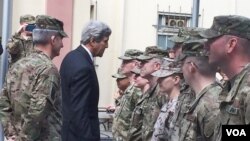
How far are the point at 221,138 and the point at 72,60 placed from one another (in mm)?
2283

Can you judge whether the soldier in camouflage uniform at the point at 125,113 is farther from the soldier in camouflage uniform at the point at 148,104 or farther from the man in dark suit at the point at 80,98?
the man in dark suit at the point at 80,98

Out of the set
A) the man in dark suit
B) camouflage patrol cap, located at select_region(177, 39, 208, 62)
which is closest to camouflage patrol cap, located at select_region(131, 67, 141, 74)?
the man in dark suit

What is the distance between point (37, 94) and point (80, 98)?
1.20 ft

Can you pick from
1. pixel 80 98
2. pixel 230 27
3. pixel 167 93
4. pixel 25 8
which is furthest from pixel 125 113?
pixel 25 8

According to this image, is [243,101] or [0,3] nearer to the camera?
[243,101]

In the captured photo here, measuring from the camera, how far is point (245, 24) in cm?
363

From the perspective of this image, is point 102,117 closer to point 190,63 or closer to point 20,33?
point 20,33

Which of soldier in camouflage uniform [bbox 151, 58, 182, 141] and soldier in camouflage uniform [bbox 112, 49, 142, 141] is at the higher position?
soldier in camouflage uniform [bbox 151, 58, 182, 141]

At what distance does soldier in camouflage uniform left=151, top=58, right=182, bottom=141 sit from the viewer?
5309 millimetres

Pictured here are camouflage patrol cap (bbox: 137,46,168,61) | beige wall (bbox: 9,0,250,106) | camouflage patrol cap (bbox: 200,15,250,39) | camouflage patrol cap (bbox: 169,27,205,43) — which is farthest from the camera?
beige wall (bbox: 9,0,250,106)

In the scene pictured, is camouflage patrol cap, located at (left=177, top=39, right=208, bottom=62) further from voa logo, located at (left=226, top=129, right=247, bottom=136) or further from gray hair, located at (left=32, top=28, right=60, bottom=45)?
gray hair, located at (left=32, top=28, right=60, bottom=45)

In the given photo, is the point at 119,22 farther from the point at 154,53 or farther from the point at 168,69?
the point at 168,69

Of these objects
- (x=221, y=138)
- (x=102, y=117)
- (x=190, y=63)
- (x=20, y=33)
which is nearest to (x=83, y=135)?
(x=190, y=63)

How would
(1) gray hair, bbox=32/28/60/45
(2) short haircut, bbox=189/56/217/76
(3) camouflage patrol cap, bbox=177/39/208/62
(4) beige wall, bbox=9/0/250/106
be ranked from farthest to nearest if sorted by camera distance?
1. (4) beige wall, bbox=9/0/250/106
2. (1) gray hair, bbox=32/28/60/45
3. (3) camouflage patrol cap, bbox=177/39/208/62
4. (2) short haircut, bbox=189/56/217/76
